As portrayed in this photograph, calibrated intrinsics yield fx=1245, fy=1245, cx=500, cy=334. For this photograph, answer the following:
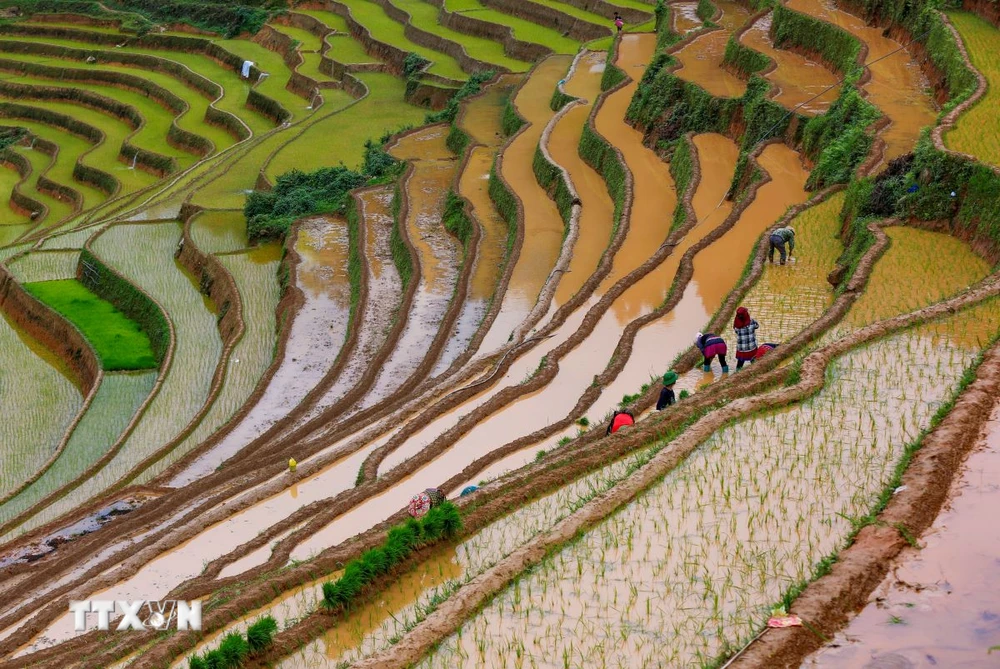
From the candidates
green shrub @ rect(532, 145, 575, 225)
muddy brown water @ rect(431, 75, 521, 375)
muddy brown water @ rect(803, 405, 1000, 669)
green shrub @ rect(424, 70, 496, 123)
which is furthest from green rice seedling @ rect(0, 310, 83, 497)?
muddy brown water @ rect(803, 405, 1000, 669)

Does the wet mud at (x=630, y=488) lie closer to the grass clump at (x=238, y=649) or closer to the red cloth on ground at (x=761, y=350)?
the grass clump at (x=238, y=649)

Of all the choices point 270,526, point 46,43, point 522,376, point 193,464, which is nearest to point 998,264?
point 522,376

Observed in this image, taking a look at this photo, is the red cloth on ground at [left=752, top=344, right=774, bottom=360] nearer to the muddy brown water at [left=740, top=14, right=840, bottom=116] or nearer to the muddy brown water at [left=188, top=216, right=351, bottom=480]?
the muddy brown water at [left=188, top=216, right=351, bottom=480]

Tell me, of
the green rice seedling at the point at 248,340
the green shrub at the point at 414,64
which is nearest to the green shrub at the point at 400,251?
the green rice seedling at the point at 248,340

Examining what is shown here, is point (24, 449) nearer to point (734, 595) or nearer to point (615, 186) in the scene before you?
point (615, 186)

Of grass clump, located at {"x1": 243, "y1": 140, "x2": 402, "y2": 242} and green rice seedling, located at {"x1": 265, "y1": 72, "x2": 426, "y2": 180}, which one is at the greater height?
green rice seedling, located at {"x1": 265, "y1": 72, "x2": 426, "y2": 180}

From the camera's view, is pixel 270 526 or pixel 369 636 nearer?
pixel 369 636
